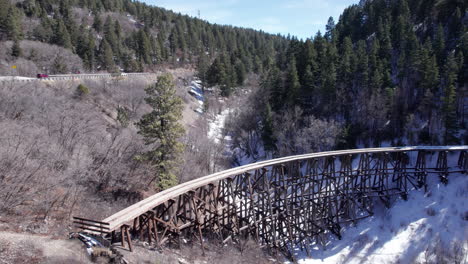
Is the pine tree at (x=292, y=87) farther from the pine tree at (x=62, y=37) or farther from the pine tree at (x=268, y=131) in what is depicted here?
the pine tree at (x=62, y=37)

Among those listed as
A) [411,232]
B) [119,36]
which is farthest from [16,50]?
[411,232]

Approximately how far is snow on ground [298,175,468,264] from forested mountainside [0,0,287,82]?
126 ft

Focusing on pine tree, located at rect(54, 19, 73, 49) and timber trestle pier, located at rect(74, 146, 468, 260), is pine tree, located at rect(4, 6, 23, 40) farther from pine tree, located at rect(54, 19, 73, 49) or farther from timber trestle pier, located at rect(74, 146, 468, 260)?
timber trestle pier, located at rect(74, 146, 468, 260)

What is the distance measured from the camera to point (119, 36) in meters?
64.1

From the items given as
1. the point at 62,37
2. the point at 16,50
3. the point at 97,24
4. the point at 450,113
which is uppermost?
the point at 97,24

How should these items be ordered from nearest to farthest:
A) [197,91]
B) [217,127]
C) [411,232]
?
[411,232] < [217,127] < [197,91]

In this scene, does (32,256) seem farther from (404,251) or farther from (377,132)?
(377,132)

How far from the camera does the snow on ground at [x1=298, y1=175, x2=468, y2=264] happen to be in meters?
16.8

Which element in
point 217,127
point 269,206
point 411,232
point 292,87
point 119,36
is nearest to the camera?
point 269,206

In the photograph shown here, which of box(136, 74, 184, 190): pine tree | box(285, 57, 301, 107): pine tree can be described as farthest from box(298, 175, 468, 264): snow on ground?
box(285, 57, 301, 107): pine tree

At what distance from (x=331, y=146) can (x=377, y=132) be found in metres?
5.70

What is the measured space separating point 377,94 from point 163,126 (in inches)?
998

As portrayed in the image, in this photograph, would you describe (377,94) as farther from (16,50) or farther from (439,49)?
(16,50)

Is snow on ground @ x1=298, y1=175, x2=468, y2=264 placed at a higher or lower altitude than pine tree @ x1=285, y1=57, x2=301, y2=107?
lower
